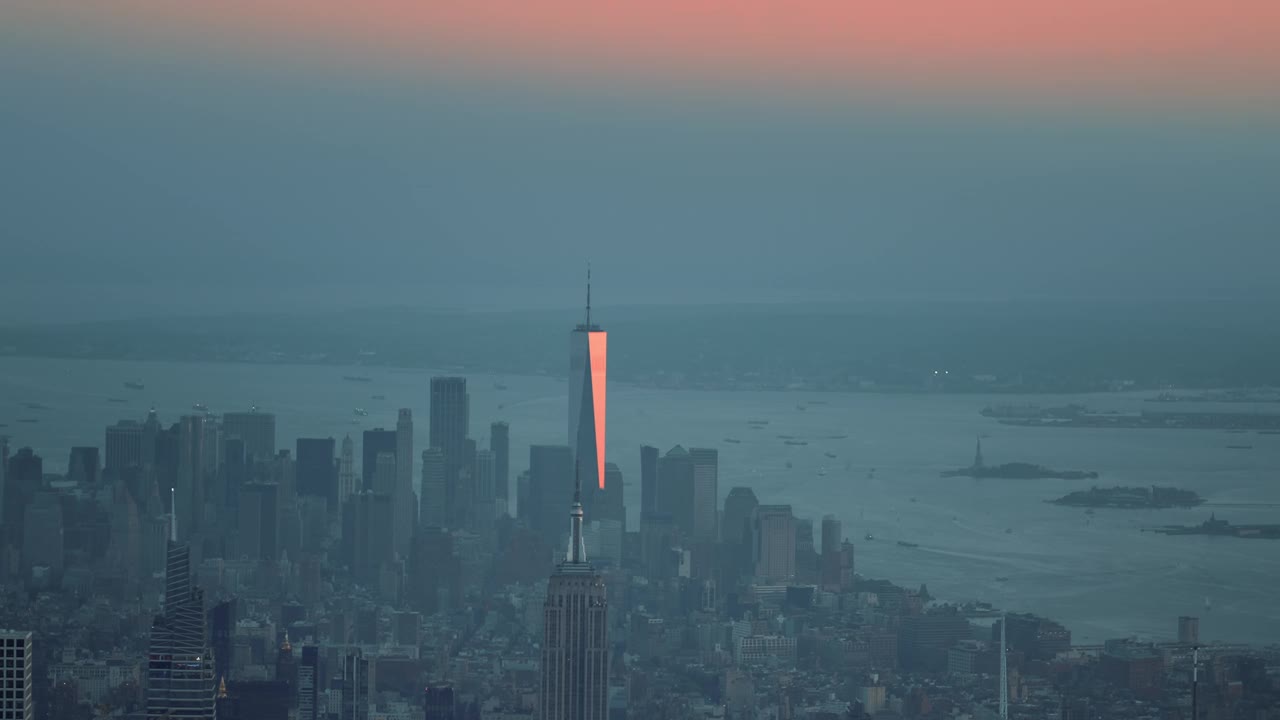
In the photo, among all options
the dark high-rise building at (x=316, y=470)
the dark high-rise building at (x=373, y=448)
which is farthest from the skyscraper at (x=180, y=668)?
the dark high-rise building at (x=373, y=448)

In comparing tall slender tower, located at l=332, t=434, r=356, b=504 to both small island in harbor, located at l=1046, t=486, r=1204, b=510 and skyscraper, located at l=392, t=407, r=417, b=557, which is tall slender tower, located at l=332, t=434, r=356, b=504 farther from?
small island in harbor, located at l=1046, t=486, r=1204, b=510

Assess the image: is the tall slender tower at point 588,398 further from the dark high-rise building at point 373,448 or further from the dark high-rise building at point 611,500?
the dark high-rise building at point 373,448

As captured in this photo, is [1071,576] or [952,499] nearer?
[1071,576]

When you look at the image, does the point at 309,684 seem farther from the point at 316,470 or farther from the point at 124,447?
the point at 316,470

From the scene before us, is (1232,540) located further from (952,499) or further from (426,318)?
(426,318)

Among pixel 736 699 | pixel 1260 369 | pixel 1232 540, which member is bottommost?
pixel 736 699

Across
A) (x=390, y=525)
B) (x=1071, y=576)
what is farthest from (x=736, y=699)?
(x=390, y=525)
